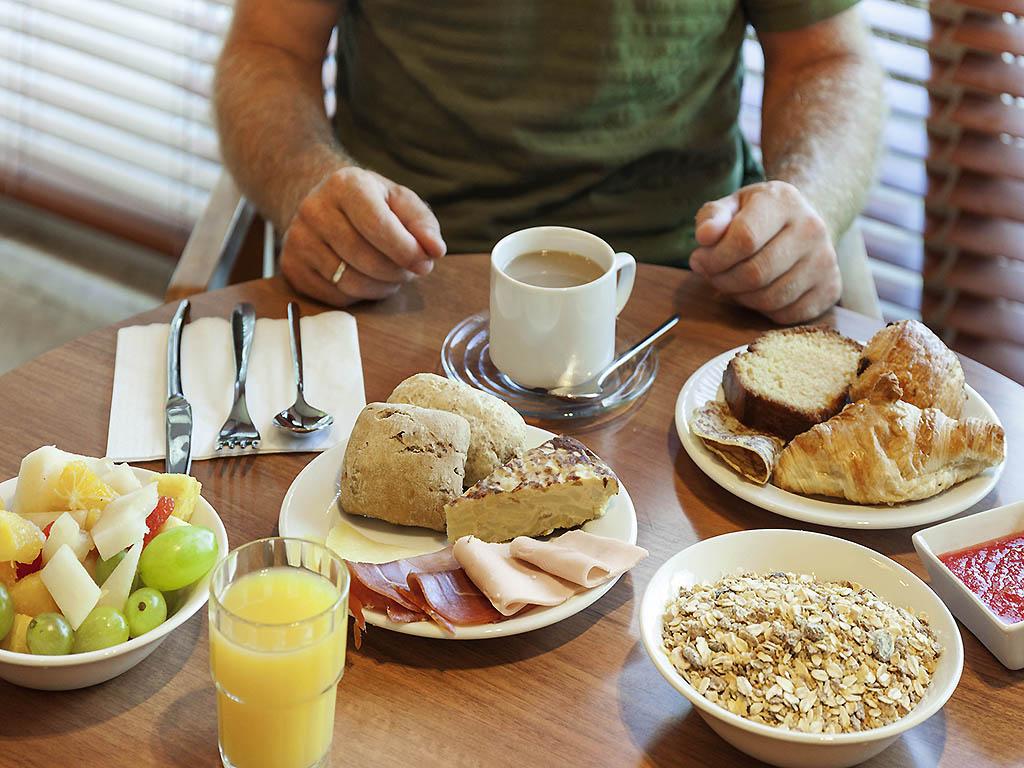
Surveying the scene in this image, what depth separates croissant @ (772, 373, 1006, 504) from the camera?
3.43 feet

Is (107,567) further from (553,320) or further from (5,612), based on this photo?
(553,320)

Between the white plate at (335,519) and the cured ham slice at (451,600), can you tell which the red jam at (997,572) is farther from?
the cured ham slice at (451,600)

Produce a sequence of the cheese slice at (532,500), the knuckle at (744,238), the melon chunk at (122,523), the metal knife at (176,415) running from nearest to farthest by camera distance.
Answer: the melon chunk at (122,523)
the cheese slice at (532,500)
the metal knife at (176,415)
the knuckle at (744,238)

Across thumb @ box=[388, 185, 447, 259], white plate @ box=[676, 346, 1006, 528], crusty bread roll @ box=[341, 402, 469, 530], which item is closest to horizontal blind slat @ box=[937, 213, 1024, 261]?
white plate @ box=[676, 346, 1006, 528]

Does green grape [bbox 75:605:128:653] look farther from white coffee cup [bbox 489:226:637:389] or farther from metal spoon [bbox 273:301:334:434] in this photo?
white coffee cup [bbox 489:226:637:389]

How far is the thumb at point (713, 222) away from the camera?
53.0 inches

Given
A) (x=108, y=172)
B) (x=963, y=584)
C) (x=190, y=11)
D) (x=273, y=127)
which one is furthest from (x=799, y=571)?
(x=108, y=172)

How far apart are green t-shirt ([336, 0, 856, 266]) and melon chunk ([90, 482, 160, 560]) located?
37.6 inches

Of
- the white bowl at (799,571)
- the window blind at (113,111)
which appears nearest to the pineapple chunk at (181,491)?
the white bowl at (799,571)

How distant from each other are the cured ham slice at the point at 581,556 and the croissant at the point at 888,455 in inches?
8.7

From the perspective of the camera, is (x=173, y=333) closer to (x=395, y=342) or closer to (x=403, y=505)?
(x=395, y=342)

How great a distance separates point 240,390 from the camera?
1188 mm

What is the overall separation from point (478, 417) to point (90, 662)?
0.42 m

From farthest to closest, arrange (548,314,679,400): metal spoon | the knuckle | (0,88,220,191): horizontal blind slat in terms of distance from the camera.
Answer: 1. (0,88,220,191): horizontal blind slat
2. the knuckle
3. (548,314,679,400): metal spoon
